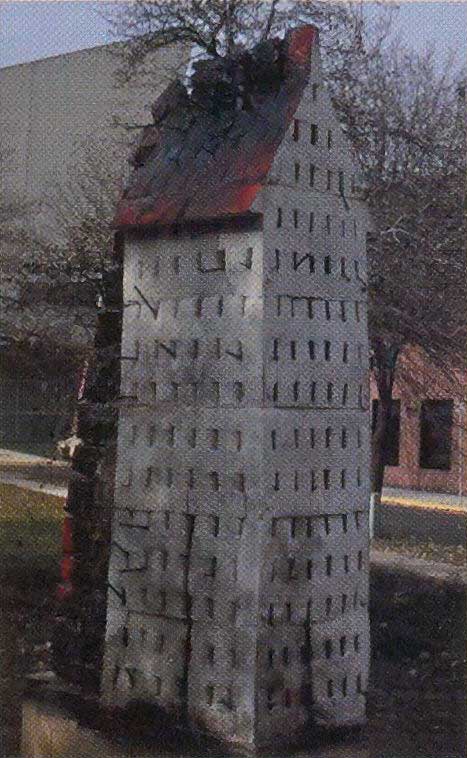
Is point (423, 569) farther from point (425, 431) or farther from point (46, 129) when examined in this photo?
point (425, 431)

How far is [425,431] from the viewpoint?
24281mm

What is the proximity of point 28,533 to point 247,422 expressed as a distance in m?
5.87

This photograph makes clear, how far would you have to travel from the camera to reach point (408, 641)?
268 inches

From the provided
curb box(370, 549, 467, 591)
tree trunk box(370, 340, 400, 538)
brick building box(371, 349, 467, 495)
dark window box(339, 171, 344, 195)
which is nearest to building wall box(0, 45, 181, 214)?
dark window box(339, 171, 344, 195)

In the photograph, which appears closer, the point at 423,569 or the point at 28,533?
the point at 28,533

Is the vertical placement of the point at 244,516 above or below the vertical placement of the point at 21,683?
above

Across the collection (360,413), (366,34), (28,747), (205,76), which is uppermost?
(366,34)

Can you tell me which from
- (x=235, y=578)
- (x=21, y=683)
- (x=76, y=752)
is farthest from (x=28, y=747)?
(x=235, y=578)

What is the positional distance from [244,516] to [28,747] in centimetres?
156

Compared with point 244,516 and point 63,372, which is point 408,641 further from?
point 244,516

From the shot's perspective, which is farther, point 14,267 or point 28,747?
point 14,267

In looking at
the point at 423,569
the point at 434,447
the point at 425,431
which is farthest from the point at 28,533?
the point at 425,431

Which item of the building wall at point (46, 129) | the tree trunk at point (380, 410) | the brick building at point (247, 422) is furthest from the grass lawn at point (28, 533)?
the brick building at point (247, 422)

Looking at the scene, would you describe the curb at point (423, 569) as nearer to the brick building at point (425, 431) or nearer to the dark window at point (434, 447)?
the brick building at point (425, 431)
